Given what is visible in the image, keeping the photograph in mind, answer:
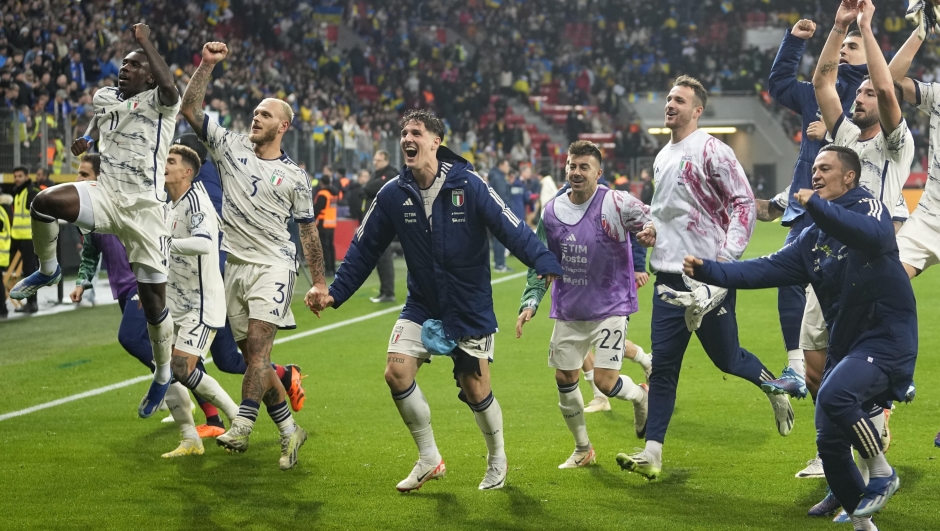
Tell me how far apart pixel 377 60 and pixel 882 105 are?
36553 millimetres

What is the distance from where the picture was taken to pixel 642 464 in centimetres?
657

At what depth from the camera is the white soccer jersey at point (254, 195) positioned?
760 centimetres

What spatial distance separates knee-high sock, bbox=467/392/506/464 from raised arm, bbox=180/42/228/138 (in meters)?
2.65

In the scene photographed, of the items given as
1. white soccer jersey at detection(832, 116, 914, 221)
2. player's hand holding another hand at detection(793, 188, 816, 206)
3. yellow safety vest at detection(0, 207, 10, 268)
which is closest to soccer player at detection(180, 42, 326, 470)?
white soccer jersey at detection(832, 116, 914, 221)

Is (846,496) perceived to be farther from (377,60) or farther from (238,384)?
(377,60)

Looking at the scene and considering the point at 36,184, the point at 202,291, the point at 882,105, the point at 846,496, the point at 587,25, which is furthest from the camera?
the point at 587,25

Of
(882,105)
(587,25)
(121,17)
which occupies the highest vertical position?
(882,105)

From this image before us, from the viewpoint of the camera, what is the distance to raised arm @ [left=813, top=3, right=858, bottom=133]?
6375 millimetres

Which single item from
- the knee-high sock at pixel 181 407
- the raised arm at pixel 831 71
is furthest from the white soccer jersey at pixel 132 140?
the raised arm at pixel 831 71

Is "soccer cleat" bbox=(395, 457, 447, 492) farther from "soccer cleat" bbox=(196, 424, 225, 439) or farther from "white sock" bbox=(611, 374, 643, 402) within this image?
"soccer cleat" bbox=(196, 424, 225, 439)

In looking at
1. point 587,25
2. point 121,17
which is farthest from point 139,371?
point 587,25

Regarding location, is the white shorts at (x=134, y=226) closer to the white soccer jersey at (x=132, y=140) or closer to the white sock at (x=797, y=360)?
the white soccer jersey at (x=132, y=140)

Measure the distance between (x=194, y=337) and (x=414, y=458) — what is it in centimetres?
167

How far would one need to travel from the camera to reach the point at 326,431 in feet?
28.3
